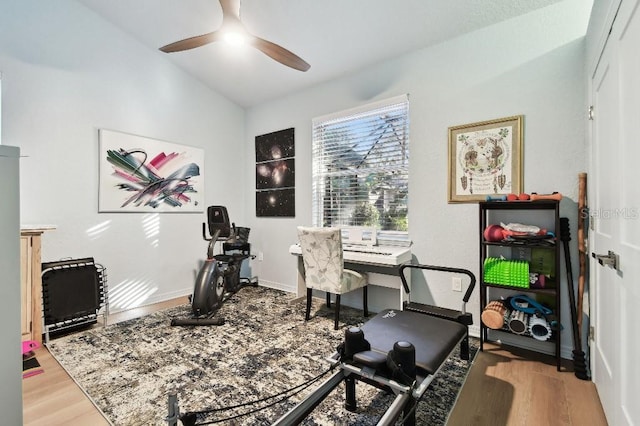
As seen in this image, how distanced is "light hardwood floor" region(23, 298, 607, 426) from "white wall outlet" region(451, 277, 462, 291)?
2.15 ft

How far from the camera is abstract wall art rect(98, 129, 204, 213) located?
131 inches

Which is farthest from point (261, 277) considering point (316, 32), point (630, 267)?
point (630, 267)

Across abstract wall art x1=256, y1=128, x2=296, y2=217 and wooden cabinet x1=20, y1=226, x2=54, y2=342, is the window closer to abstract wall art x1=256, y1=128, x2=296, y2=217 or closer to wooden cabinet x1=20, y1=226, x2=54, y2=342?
abstract wall art x1=256, y1=128, x2=296, y2=217

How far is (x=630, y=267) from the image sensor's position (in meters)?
1.23

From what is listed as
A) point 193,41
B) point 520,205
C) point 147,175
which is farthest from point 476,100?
point 147,175

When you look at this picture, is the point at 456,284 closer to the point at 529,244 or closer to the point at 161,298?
the point at 529,244

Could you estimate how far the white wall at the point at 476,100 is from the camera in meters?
2.31

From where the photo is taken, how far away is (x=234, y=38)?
2.39m

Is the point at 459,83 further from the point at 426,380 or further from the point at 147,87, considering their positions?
the point at 147,87

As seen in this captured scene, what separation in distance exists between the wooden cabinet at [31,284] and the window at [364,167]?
273 centimetres

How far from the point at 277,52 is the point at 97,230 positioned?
8.82 ft

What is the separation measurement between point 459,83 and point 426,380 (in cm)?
256

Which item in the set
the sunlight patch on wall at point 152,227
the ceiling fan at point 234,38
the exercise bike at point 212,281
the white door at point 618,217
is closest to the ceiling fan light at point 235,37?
the ceiling fan at point 234,38

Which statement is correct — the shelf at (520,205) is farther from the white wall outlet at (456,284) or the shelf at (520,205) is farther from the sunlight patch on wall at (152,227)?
the sunlight patch on wall at (152,227)
